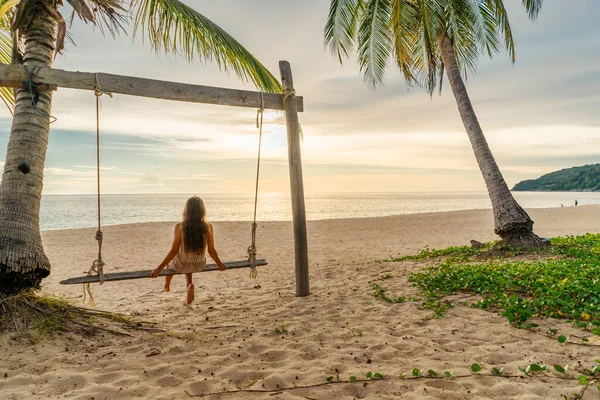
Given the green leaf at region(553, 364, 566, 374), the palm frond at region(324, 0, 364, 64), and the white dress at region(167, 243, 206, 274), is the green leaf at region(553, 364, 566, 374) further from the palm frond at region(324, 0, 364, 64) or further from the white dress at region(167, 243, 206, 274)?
the palm frond at region(324, 0, 364, 64)

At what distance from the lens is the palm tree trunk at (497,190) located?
29.0 ft

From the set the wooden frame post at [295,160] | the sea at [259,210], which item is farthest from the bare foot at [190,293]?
the sea at [259,210]

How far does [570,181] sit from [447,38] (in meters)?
141

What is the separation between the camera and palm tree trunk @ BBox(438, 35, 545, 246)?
885 cm

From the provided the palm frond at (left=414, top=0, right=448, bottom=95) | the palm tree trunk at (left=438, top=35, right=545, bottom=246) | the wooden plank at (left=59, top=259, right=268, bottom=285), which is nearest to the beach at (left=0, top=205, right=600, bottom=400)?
the wooden plank at (left=59, top=259, right=268, bottom=285)

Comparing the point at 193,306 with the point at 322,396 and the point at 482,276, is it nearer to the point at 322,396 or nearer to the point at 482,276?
Result: the point at 322,396

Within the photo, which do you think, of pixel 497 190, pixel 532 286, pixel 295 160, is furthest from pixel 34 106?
pixel 497 190

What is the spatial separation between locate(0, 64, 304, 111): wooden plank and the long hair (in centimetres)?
147

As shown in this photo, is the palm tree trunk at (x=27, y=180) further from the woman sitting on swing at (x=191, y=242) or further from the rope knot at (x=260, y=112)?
the rope knot at (x=260, y=112)

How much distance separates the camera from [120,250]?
1472 cm

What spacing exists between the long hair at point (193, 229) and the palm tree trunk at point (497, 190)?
6.98m

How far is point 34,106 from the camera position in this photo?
4484 millimetres

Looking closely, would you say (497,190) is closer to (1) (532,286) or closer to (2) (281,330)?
(1) (532,286)

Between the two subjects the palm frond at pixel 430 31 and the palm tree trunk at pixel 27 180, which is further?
the palm frond at pixel 430 31
